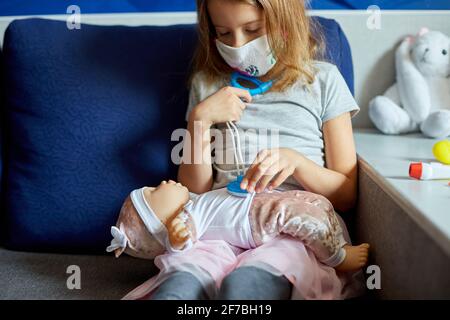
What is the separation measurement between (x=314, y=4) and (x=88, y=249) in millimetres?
811

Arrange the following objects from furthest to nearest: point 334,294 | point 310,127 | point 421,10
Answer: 1. point 421,10
2. point 310,127
3. point 334,294

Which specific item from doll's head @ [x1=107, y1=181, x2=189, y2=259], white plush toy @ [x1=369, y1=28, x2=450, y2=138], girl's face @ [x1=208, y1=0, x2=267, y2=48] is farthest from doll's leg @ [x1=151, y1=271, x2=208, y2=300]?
white plush toy @ [x1=369, y1=28, x2=450, y2=138]

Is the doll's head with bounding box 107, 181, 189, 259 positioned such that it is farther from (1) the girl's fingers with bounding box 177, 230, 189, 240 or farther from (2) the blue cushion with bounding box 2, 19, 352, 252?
(2) the blue cushion with bounding box 2, 19, 352, 252

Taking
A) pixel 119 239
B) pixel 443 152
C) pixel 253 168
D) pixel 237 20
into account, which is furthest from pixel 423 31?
pixel 119 239

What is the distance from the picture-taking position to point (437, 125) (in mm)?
1105

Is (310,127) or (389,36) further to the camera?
(389,36)

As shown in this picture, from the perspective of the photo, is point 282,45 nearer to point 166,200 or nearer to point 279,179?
point 279,179

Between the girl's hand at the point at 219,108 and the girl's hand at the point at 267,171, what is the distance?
0.14 m

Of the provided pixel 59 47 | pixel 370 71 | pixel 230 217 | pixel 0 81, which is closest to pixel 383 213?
pixel 230 217

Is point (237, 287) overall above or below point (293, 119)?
below

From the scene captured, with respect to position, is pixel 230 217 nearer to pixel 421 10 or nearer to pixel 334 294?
pixel 334 294

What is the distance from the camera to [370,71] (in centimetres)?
126

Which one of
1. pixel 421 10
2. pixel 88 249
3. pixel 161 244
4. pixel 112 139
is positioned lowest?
pixel 88 249

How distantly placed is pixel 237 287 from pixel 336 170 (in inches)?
15.3
